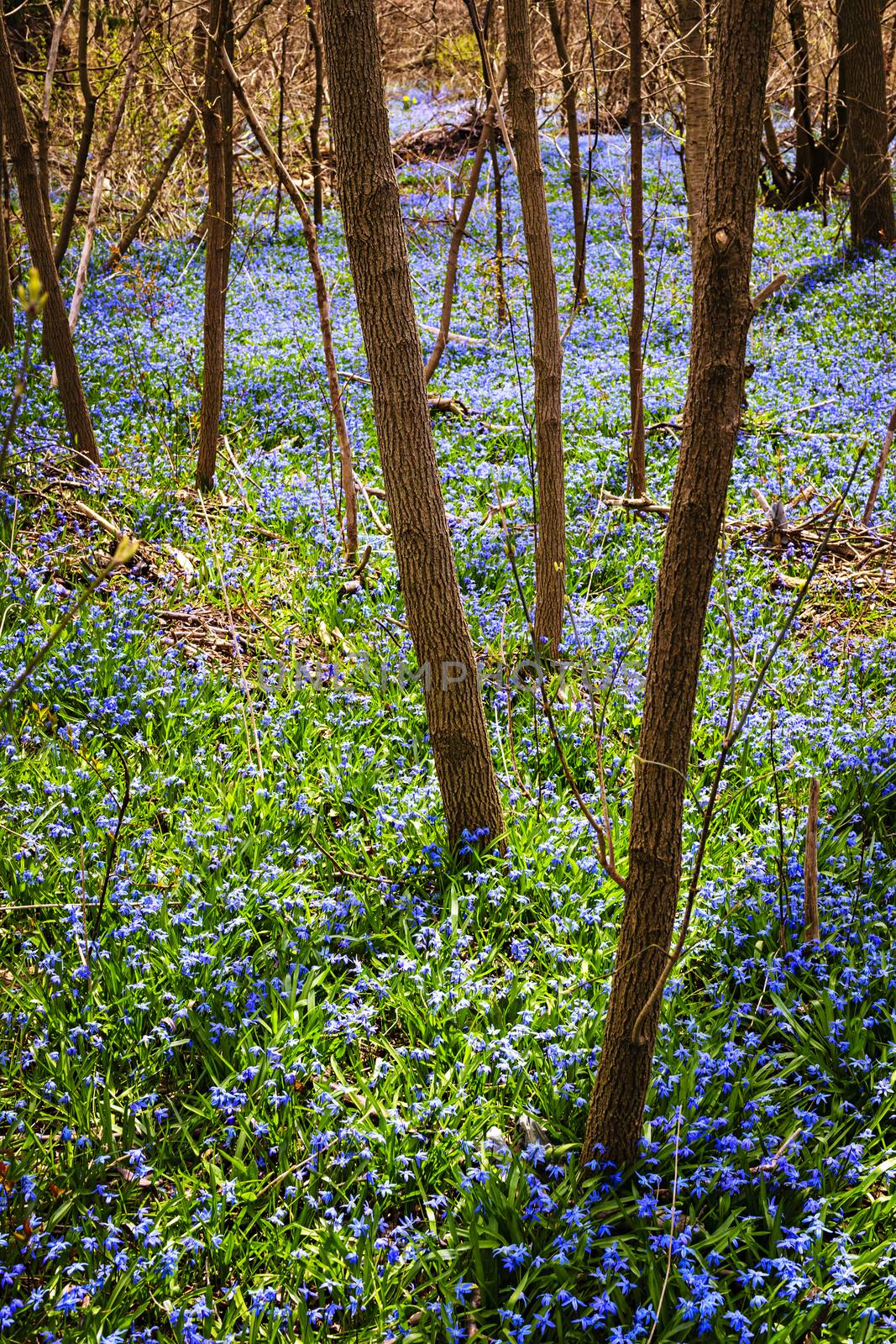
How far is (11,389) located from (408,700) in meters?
4.41

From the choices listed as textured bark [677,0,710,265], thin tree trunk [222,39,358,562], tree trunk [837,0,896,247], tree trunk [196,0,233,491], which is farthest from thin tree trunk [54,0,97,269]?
tree trunk [837,0,896,247]

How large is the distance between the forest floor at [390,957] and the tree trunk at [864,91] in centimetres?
649

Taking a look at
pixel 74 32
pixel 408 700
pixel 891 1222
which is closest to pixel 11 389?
pixel 408 700

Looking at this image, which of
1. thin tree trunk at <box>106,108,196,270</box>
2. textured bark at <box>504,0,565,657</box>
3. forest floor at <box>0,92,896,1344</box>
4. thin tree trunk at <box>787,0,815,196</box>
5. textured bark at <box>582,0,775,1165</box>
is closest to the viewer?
textured bark at <box>582,0,775,1165</box>

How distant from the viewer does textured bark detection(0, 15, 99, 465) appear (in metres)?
6.11

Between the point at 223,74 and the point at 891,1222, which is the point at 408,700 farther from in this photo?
the point at 223,74

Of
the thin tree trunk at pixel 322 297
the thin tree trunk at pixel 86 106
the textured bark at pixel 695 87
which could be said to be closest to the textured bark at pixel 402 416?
the thin tree trunk at pixel 322 297

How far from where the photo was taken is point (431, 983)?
312cm

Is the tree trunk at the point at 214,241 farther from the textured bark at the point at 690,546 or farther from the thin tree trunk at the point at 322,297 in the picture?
the textured bark at the point at 690,546

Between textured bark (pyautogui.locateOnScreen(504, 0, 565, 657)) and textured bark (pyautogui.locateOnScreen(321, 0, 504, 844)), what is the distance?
48.5 inches

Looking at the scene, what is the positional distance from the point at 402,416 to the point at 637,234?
10.2ft

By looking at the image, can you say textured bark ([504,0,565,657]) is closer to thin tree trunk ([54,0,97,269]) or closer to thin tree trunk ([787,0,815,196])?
thin tree trunk ([54,0,97,269])

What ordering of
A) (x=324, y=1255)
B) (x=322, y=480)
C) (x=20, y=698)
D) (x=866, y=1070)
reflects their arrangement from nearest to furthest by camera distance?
(x=324, y=1255)
(x=866, y=1070)
(x=20, y=698)
(x=322, y=480)

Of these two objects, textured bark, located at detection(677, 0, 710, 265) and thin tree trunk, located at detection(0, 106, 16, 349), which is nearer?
textured bark, located at detection(677, 0, 710, 265)
